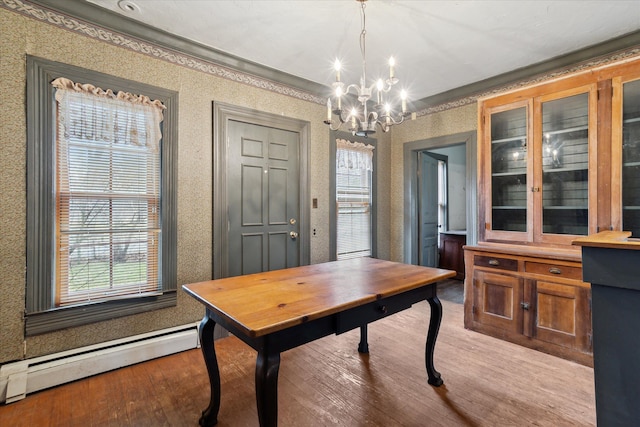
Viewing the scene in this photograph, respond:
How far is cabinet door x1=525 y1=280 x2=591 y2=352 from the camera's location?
2.36 m

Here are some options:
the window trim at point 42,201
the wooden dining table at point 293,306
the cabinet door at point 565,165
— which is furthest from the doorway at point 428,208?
the window trim at point 42,201

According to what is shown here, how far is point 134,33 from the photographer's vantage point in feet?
8.05

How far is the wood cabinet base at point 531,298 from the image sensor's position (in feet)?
7.83

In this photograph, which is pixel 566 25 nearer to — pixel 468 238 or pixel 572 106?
pixel 572 106

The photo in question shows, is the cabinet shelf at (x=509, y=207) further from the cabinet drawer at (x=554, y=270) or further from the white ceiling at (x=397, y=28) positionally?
the white ceiling at (x=397, y=28)

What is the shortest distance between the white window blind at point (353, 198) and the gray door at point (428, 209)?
0.80 m

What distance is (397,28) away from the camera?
2.48 metres

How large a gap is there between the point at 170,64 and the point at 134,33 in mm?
326

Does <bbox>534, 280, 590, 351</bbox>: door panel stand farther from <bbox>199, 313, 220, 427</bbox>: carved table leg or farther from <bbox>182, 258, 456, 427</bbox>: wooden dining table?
<bbox>199, 313, 220, 427</bbox>: carved table leg

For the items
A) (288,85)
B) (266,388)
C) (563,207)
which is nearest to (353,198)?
(288,85)

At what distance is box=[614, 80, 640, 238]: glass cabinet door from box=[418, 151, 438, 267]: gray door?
2.29 metres

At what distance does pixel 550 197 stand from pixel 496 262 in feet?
2.48

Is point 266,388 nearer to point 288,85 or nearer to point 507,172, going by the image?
point 507,172

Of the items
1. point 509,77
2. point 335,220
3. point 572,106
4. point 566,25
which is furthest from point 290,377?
point 509,77
